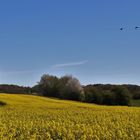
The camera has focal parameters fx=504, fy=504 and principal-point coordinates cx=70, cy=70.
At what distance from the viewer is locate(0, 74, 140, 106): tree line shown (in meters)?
91.4

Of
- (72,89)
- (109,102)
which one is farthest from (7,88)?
(109,102)

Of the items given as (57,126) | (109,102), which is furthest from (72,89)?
(57,126)

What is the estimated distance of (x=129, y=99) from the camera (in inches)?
3605

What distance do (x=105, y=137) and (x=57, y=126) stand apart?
15.9ft

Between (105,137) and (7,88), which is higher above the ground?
(7,88)

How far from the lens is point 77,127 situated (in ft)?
80.7

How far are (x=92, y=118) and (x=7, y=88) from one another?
3150 inches

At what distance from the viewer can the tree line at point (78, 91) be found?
91.4m

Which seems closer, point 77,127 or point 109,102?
point 77,127

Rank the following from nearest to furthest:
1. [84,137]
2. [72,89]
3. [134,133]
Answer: [84,137] → [134,133] → [72,89]

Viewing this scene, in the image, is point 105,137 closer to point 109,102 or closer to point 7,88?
point 109,102

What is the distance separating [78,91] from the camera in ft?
324

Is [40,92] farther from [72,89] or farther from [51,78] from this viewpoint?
[72,89]

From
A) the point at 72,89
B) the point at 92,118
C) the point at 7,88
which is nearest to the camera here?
the point at 92,118
